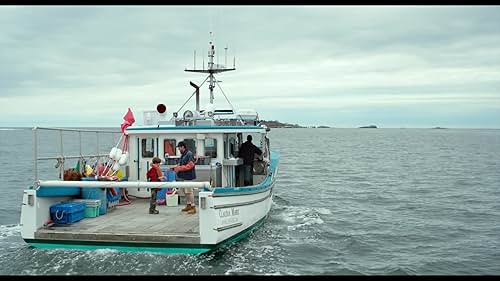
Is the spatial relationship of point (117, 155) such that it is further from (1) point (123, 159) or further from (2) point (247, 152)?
(2) point (247, 152)

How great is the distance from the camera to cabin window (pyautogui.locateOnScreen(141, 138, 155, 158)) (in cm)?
1341

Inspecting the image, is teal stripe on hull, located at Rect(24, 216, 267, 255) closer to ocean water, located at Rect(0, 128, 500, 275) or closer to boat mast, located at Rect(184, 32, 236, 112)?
ocean water, located at Rect(0, 128, 500, 275)

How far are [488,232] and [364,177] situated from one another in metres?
15.9

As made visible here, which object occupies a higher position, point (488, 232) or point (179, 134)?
point (179, 134)

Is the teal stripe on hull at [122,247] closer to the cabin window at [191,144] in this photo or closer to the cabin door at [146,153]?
the cabin window at [191,144]

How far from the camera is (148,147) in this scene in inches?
530

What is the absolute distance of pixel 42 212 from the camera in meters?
9.67

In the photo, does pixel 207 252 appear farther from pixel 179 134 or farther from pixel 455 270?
pixel 455 270

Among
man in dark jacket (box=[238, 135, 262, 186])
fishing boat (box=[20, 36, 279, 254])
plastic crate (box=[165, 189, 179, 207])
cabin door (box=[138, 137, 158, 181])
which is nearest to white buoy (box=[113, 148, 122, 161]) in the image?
fishing boat (box=[20, 36, 279, 254])


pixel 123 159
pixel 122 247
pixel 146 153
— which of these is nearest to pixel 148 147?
pixel 146 153

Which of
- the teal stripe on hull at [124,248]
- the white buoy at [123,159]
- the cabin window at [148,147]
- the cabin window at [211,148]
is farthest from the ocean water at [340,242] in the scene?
the cabin window at [148,147]

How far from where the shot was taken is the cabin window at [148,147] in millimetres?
13414

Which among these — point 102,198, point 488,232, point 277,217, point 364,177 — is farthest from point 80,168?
point 364,177

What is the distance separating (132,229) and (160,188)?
104 cm
